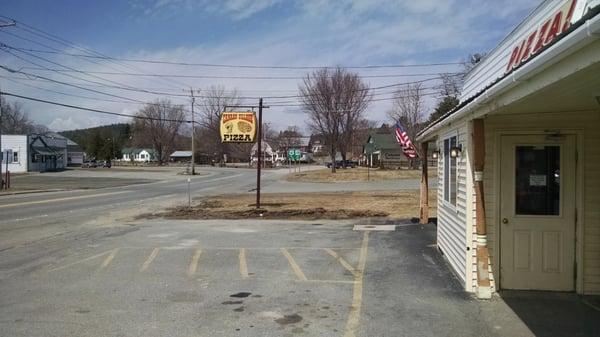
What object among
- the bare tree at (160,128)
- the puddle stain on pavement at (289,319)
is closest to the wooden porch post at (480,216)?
the puddle stain on pavement at (289,319)

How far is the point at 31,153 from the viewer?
74312 mm

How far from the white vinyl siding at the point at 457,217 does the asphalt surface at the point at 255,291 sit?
0.98ft

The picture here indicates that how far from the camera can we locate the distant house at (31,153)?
237 feet

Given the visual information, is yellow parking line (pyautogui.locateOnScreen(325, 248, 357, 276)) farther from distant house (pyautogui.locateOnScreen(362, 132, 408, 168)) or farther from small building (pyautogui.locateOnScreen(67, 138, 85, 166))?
small building (pyautogui.locateOnScreen(67, 138, 85, 166))

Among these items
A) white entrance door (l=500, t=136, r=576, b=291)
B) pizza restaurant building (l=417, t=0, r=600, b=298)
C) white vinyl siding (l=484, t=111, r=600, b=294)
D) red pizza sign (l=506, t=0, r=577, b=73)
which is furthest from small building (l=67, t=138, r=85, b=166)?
white vinyl siding (l=484, t=111, r=600, b=294)

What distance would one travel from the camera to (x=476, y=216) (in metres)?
7.68

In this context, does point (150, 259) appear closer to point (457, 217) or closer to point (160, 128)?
point (457, 217)

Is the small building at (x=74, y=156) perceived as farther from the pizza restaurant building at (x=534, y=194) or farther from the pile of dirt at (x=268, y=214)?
the pizza restaurant building at (x=534, y=194)

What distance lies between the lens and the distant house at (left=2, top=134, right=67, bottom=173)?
72188mm

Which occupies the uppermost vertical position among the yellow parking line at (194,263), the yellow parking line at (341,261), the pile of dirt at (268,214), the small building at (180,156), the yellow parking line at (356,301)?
the small building at (180,156)

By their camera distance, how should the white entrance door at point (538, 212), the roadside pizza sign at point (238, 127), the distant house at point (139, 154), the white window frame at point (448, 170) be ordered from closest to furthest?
the white entrance door at point (538, 212)
the white window frame at point (448, 170)
the roadside pizza sign at point (238, 127)
the distant house at point (139, 154)

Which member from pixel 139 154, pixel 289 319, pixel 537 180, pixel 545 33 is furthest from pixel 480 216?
pixel 139 154

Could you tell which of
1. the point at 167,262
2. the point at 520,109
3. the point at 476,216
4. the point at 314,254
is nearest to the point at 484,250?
the point at 476,216

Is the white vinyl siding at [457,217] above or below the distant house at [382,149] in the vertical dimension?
below
